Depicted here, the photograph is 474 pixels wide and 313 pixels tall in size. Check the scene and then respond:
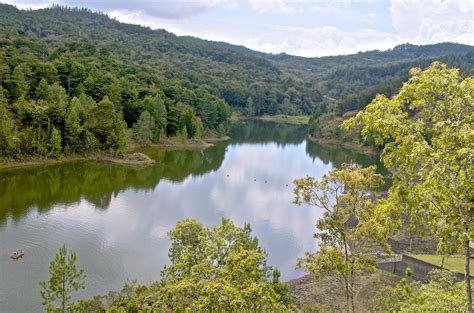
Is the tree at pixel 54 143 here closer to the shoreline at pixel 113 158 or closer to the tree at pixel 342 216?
the shoreline at pixel 113 158

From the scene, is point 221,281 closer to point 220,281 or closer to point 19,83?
Answer: point 220,281

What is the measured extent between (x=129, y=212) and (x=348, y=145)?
65.3 m

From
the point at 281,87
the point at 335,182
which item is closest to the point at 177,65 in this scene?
the point at 281,87

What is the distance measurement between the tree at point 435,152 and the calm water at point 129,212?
17993 millimetres

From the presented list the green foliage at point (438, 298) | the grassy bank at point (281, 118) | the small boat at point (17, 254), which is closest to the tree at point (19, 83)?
the small boat at point (17, 254)

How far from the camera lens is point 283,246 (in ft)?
104

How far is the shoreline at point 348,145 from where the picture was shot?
8321 cm

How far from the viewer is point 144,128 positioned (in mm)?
65312

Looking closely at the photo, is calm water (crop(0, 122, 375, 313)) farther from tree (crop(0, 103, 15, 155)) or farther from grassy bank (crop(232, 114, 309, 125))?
grassy bank (crop(232, 114, 309, 125))

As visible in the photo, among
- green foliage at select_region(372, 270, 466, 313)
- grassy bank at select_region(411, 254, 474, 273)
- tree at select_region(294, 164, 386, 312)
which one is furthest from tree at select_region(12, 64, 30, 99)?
green foliage at select_region(372, 270, 466, 313)

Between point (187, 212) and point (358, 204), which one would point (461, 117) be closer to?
point (358, 204)

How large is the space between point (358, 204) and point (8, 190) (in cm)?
3604

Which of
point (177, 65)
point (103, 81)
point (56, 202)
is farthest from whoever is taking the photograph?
point (177, 65)

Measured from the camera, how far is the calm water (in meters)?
24.2
